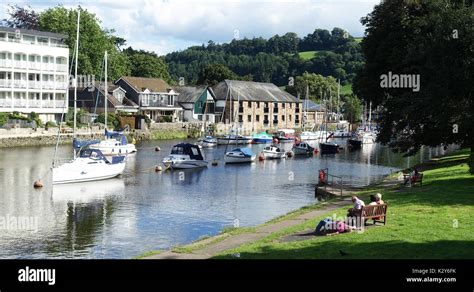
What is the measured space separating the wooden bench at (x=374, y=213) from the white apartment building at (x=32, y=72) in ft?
244

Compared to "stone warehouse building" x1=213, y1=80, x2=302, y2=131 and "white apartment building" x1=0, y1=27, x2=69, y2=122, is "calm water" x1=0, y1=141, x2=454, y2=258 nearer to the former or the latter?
"white apartment building" x1=0, y1=27, x2=69, y2=122

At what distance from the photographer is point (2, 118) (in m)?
89.0

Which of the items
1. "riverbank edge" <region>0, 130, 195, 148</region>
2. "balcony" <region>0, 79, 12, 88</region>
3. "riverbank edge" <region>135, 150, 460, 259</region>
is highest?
"balcony" <region>0, 79, 12, 88</region>

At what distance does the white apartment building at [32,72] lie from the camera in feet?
316

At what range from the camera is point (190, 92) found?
136 m

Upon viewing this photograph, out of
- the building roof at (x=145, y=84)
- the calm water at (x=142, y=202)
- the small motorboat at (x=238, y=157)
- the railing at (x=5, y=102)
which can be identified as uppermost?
the building roof at (x=145, y=84)

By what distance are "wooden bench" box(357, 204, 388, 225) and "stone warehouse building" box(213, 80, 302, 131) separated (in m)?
99.5

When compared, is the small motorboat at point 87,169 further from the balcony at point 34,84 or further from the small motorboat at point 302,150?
the balcony at point 34,84

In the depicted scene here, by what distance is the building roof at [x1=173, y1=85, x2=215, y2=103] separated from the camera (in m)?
134

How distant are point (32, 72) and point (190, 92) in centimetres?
4271

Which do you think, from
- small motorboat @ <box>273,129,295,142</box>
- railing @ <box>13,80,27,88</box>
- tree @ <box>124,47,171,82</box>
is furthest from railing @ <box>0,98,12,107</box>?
tree @ <box>124,47,171,82</box>

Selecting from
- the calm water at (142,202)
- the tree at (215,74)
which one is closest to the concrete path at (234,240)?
the calm water at (142,202)

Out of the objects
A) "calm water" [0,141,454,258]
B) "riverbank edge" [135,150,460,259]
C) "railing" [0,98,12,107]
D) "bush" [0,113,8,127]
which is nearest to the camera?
"riverbank edge" [135,150,460,259]
